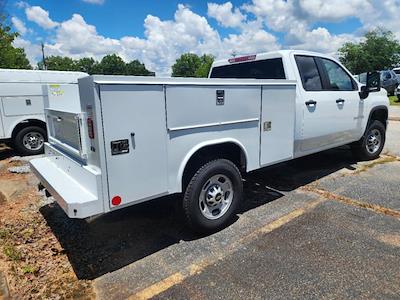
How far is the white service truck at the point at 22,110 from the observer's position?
785 cm

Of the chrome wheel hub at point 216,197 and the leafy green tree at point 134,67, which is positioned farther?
the leafy green tree at point 134,67

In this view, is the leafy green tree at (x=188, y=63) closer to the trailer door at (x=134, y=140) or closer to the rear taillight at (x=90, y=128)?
the trailer door at (x=134, y=140)

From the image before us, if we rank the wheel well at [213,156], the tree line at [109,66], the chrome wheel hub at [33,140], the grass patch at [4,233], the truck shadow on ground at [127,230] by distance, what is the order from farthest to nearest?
1. the tree line at [109,66]
2. the chrome wheel hub at [33,140]
3. the grass patch at [4,233]
4. the wheel well at [213,156]
5. the truck shadow on ground at [127,230]

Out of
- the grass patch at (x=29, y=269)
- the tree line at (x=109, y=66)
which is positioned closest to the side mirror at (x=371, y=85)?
the grass patch at (x=29, y=269)

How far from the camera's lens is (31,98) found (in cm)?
817

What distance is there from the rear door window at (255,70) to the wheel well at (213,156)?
1.47 metres

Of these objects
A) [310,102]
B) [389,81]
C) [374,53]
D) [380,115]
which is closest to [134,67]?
[374,53]

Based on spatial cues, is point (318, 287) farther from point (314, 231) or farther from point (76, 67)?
point (76, 67)

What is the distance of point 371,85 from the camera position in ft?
18.7

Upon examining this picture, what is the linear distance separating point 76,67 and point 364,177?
10010 cm

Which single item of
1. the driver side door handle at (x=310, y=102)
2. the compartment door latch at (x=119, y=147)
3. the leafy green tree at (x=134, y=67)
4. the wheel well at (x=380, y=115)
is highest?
the leafy green tree at (x=134, y=67)

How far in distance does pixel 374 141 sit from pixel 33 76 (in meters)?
8.13

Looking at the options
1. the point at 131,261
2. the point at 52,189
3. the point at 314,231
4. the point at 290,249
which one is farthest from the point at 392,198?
the point at 52,189

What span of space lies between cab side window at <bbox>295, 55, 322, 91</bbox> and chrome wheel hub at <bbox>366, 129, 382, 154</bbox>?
2263 millimetres
